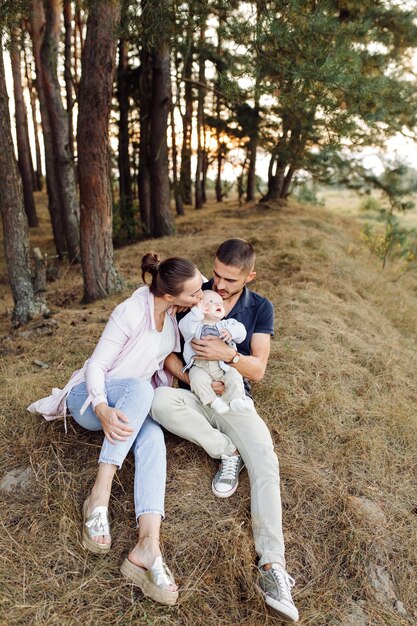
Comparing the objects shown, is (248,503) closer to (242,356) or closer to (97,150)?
→ (242,356)

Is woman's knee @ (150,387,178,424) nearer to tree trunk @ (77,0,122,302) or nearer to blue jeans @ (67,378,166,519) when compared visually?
blue jeans @ (67,378,166,519)

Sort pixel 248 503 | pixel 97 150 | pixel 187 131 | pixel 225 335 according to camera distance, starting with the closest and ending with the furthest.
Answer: pixel 248 503 → pixel 225 335 → pixel 97 150 → pixel 187 131

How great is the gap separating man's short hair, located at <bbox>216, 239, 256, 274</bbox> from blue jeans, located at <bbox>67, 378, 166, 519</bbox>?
33.6 inches

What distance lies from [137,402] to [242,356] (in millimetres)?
687

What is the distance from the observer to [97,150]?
225 inches

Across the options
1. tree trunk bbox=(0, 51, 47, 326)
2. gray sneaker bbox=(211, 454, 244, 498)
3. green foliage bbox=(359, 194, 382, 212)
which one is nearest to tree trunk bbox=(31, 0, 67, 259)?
tree trunk bbox=(0, 51, 47, 326)

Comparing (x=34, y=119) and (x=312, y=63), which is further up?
(x=34, y=119)

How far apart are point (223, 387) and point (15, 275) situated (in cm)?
370

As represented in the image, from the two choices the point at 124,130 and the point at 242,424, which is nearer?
the point at 242,424

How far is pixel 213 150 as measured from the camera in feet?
48.8

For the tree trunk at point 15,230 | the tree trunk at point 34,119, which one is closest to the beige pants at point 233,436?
the tree trunk at point 15,230

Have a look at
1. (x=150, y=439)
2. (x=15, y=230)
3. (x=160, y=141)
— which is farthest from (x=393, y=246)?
(x=150, y=439)

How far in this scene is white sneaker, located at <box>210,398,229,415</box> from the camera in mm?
2711

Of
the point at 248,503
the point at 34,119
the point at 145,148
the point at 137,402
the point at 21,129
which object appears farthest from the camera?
the point at 34,119
